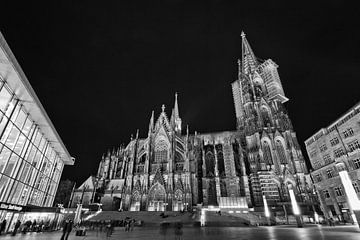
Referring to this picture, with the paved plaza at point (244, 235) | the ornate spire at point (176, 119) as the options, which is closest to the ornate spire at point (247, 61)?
the ornate spire at point (176, 119)

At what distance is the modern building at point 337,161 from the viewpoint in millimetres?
25517

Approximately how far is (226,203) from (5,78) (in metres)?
34.3

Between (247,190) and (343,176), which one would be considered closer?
(343,176)

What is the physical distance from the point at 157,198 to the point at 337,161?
3008 centimetres

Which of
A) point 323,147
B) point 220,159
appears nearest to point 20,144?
point 220,159

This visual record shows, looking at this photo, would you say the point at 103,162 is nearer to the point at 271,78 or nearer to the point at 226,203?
the point at 226,203

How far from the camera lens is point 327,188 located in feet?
95.2

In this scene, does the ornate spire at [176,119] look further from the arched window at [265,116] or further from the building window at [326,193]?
the building window at [326,193]

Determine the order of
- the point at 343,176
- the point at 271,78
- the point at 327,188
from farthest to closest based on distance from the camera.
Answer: the point at 271,78 → the point at 327,188 → the point at 343,176

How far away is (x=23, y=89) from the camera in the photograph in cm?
1738

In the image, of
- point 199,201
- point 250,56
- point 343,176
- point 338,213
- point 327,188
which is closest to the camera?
point 343,176

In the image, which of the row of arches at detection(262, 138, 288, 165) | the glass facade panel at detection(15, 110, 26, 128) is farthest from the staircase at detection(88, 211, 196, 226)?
the row of arches at detection(262, 138, 288, 165)

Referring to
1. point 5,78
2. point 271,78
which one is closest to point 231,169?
point 271,78

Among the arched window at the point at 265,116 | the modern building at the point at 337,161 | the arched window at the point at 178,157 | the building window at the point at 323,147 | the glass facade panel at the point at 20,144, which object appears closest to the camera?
the glass facade panel at the point at 20,144
